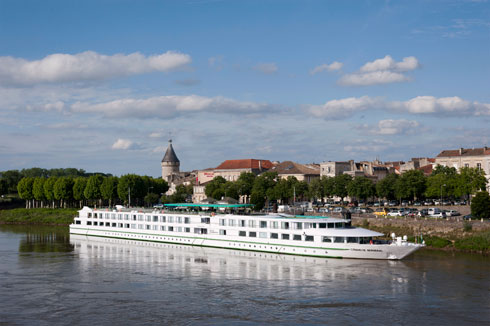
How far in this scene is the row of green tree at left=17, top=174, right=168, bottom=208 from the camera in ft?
354

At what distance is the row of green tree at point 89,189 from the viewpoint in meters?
108

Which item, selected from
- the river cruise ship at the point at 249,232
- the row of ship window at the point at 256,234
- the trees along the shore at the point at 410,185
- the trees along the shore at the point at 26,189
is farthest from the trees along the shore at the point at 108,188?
the trees along the shore at the point at 410,185

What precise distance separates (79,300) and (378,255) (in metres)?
24.5

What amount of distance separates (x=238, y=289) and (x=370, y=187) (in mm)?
65411

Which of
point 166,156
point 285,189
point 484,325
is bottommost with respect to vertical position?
point 484,325

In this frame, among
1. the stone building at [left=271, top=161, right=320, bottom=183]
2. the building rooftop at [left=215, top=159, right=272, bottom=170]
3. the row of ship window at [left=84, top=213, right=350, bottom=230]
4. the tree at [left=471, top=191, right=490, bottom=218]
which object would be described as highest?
the building rooftop at [left=215, top=159, right=272, bottom=170]

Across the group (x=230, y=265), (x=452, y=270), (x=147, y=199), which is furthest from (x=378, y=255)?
(x=147, y=199)

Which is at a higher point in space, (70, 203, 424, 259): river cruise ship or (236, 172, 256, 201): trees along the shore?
(236, 172, 256, 201): trees along the shore

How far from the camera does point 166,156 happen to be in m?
184

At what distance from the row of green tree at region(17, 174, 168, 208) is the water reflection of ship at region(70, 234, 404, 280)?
47.8 metres

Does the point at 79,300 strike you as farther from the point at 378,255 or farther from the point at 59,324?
the point at 378,255

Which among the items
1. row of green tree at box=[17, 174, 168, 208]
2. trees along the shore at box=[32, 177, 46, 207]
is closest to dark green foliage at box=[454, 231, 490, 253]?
row of green tree at box=[17, 174, 168, 208]

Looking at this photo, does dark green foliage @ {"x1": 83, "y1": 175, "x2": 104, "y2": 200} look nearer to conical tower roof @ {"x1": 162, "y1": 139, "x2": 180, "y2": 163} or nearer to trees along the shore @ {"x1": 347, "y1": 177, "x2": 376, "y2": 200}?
trees along the shore @ {"x1": 347, "y1": 177, "x2": 376, "y2": 200}

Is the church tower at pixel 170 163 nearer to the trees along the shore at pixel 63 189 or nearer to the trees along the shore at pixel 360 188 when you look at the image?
the trees along the shore at pixel 63 189
